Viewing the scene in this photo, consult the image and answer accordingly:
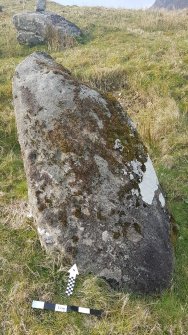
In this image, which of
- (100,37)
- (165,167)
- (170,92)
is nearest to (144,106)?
(170,92)

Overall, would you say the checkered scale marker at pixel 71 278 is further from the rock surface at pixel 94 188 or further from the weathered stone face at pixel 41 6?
the weathered stone face at pixel 41 6

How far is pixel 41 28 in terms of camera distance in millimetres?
16156

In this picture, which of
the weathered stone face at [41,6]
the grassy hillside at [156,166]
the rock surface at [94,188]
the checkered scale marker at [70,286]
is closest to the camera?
the grassy hillside at [156,166]

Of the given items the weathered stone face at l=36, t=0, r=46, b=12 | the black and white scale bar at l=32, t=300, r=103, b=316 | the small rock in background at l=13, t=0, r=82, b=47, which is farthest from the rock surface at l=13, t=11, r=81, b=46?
the black and white scale bar at l=32, t=300, r=103, b=316

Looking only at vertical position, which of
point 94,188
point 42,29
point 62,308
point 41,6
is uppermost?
point 41,6

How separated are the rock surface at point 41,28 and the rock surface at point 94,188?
10.5m

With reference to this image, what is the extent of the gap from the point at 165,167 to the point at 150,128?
1.29 meters

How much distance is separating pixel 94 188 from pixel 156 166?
9.53ft

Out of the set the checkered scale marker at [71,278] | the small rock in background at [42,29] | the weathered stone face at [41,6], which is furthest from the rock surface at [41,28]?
the checkered scale marker at [71,278]

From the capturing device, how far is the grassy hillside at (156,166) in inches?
187

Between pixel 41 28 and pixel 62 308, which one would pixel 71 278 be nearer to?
pixel 62 308

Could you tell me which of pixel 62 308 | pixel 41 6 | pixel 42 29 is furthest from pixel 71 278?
pixel 41 6

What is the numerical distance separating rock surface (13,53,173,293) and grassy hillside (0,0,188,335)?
0.28 metres

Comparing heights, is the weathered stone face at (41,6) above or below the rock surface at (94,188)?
above
